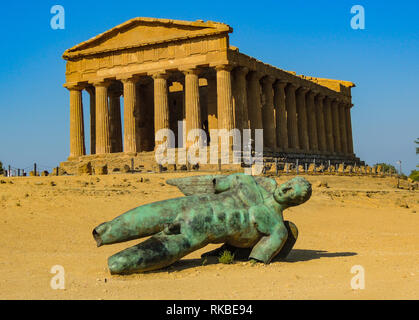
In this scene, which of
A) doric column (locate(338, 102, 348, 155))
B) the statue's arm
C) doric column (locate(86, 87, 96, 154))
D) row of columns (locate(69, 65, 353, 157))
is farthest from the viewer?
doric column (locate(338, 102, 348, 155))

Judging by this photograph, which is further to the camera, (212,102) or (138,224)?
(212,102)

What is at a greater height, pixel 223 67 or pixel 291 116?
pixel 223 67

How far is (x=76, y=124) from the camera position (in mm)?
47250

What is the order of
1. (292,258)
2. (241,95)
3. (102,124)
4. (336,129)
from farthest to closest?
(336,129) → (102,124) → (241,95) → (292,258)

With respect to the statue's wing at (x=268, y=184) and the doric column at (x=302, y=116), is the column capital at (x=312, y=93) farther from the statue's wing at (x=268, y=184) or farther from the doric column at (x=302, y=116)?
the statue's wing at (x=268, y=184)

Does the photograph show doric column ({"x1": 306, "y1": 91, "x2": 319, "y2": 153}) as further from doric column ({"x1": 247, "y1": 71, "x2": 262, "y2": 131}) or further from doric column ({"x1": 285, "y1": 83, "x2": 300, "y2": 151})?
doric column ({"x1": 247, "y1": 71, "x2": 262, "y2": 131})

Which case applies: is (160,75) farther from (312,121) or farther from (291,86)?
(312,121)

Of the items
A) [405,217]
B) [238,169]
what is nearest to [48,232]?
[405,217]

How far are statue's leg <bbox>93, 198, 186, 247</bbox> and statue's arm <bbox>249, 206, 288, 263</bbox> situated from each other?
1.45m

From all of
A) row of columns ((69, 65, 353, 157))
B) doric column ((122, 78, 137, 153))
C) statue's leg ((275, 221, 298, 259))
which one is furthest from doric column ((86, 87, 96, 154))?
statue's leg ((275, 221, 298, 259))

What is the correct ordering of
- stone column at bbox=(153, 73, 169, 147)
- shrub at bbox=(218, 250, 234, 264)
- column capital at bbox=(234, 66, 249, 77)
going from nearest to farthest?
shrub at bbox=(218, 250, 234, 264)
stone column at bbox=(153, 73, 169, 147)
column capital at bbox=(234, 66, 249, 77)

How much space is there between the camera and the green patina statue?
884cm

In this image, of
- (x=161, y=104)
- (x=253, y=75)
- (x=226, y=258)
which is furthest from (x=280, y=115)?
(x=226, y=258)

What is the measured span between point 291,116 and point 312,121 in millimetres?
5770
